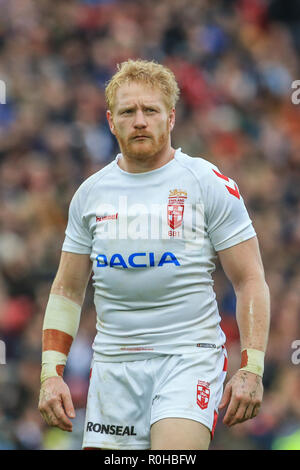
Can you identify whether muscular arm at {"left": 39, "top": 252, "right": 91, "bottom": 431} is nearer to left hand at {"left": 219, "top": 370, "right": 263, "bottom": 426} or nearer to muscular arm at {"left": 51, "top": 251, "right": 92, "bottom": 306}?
muscular arm at {"left": 51, "top": 251, "right": 92, "bottom": 306}

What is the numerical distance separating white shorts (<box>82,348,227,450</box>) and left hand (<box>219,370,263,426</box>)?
0.15 metres

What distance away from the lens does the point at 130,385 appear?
4367 mm

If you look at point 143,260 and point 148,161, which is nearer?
point 143,260

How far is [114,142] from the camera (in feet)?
34.3

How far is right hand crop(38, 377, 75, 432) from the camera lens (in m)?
4.29

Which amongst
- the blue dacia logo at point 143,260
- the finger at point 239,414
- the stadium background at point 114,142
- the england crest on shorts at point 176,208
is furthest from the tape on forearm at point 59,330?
the stadium background at point 114,142

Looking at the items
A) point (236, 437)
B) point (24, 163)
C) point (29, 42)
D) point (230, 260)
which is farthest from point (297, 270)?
point (230, 260)

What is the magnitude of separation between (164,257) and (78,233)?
56cm

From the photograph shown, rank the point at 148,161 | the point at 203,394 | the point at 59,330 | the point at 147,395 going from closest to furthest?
the point at 203,394 → the point at 147,395 → the point at 148,161 → the point at 59,330

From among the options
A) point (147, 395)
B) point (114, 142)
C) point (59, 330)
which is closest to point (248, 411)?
point (147, 395)

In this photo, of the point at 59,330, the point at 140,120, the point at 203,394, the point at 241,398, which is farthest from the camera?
the point at 59,330

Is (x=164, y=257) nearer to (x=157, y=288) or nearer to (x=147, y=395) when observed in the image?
(x=157, y=288)

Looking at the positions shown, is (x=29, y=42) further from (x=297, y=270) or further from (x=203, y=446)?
(x=203, y=446)

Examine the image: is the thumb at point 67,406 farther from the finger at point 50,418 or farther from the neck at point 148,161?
the neck at point 148,161
